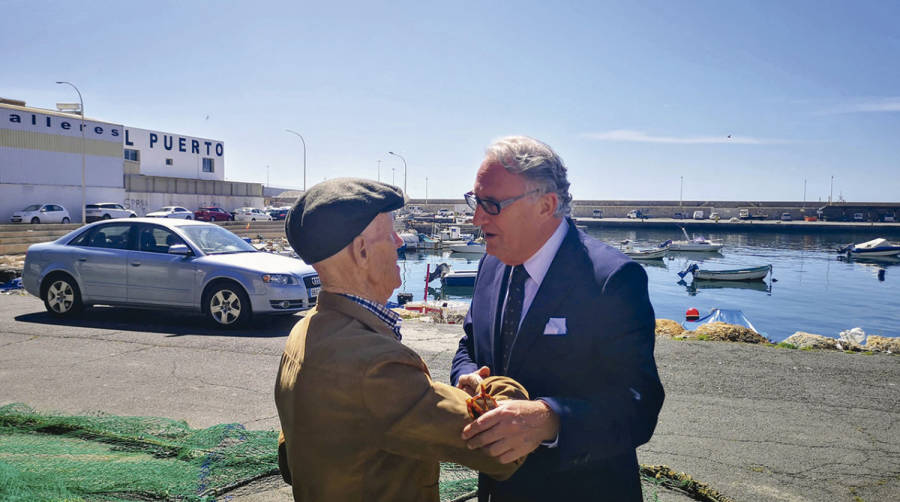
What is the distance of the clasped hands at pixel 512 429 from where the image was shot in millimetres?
1536

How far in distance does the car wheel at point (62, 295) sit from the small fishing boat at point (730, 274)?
4215 centimetres

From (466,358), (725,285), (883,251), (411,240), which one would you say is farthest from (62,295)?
(883,251)

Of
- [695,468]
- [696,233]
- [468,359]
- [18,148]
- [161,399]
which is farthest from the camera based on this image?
[696,233]

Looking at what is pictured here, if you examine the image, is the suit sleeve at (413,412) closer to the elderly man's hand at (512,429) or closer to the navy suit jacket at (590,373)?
the elderly man's hand at (512,429)

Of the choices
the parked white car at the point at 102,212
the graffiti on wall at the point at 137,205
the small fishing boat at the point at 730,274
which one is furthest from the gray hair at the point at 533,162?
the graffiti on wall at the point at 137,205

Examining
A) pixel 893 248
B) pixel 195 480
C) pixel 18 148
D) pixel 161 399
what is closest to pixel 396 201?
pixel 195 480

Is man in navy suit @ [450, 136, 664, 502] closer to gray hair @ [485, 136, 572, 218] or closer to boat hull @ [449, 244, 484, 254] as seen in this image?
gray hair @ [485, 136, 572, 218]

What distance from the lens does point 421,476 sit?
1.68m

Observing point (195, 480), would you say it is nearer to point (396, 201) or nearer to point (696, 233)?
point (396, 201)

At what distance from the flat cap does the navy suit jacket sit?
2.18 feet

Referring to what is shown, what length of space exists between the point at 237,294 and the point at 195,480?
5660 mm

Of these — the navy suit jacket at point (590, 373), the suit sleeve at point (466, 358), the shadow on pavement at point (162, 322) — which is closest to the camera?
the navy suit jacket at point (590, 373)

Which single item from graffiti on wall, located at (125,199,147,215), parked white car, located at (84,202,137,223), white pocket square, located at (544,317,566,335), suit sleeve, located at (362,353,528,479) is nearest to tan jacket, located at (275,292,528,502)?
suit sleeve, located at (362,353,528,479)

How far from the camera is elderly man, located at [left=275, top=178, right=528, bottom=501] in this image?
150 cm
